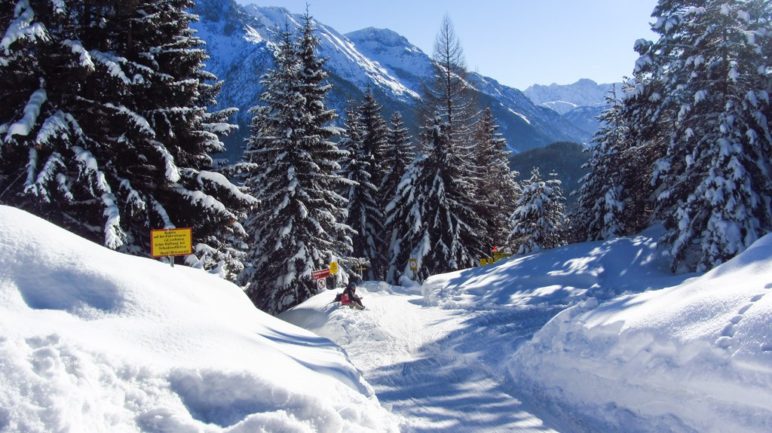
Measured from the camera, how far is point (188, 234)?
9.62 meters

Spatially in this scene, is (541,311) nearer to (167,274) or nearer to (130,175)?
(167,274)

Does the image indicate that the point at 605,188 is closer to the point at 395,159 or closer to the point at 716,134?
the point at 716,134

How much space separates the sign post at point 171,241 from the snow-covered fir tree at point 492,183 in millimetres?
20113

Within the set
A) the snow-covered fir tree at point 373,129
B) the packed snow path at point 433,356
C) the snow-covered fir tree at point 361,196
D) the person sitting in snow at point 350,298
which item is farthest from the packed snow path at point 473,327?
the snow-covered fir tree at point 373,129

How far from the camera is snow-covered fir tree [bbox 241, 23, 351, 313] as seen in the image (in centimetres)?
1875

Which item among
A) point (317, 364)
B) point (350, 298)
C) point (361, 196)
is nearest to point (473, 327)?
point (350, 298)

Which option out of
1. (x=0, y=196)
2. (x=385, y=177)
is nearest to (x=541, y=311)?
(x=0, y=196)

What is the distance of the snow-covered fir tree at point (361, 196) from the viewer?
2841cm

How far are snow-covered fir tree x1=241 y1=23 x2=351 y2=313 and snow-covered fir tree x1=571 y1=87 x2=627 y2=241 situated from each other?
13.2 meters

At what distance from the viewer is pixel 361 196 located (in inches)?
1138

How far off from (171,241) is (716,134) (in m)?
15.7

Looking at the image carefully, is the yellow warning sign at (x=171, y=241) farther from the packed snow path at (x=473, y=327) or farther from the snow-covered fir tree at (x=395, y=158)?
the snow-covered fir tree at (x=395, y=158)

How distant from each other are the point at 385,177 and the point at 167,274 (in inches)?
909

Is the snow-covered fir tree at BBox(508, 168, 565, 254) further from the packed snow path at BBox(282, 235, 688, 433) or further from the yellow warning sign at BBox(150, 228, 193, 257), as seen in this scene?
the yellow warning sign at BBox(150, 228, 193, 257)
